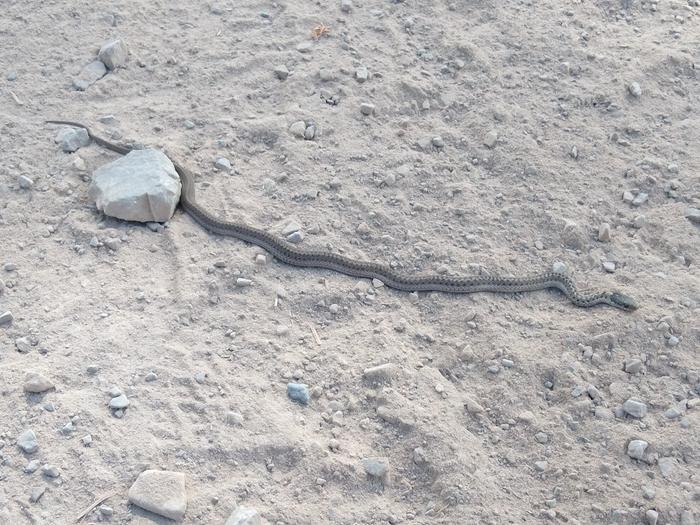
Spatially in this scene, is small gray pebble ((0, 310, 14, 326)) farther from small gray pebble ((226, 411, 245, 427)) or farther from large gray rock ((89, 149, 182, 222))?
small gray pebble ((226, 411, 245, 427))

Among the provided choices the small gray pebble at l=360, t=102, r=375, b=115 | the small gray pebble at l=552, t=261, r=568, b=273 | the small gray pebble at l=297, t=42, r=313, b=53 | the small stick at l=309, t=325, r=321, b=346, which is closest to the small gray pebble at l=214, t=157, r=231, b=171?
the small gray pebble at l=360, t=102, r=375, b=115

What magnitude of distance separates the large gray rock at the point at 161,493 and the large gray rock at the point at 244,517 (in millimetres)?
263

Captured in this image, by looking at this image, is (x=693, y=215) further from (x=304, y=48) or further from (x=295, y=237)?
(x=304, y=48)

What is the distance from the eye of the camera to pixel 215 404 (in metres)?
5.26

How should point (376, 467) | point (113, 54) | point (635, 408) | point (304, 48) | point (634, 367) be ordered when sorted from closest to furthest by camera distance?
1. point (376, 467)
2. point (635, 408)
3. point (634, 367)
4. point (113, 54)
5. point (304, 48)

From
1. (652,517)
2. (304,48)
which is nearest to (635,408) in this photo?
(652,517)

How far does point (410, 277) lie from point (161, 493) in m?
2.57

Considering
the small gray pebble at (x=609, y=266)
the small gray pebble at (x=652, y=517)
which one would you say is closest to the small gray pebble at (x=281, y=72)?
the small gray pebble at (x=609, y=266)

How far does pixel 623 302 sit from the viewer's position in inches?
248

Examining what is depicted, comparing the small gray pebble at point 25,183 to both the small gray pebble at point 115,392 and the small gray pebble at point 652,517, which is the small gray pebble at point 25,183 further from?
the small gray pebble at point 652,517

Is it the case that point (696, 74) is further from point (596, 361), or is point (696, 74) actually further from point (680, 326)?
point (596, 361)

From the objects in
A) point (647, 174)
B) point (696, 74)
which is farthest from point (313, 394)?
point (696, 74)

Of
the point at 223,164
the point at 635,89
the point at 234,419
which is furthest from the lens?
the point at 635,89

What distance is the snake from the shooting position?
21.0 feet
